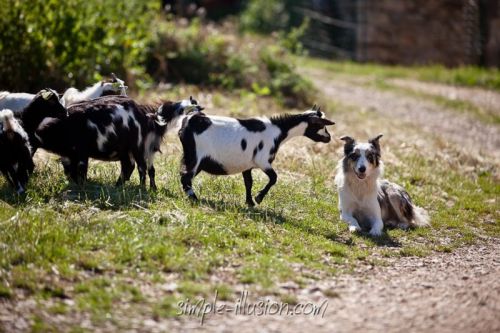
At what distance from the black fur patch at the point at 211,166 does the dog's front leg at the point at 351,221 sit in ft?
5.81

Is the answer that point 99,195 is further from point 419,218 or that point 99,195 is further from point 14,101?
point 419,218

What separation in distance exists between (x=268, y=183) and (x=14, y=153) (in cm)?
319

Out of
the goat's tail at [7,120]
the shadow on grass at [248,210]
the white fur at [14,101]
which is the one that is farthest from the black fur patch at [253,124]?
the white fur at [14,101]

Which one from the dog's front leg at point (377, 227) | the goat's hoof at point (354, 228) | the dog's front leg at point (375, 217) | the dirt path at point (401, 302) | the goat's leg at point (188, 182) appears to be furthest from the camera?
the dog's front leg at point (375, 217)

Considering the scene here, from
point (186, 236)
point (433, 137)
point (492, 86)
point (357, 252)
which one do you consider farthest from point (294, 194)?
point (492, 86)

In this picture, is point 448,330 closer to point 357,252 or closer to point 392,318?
point 392,318

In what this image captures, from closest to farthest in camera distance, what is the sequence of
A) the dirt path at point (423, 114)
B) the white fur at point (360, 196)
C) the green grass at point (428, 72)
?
the white fur at point (360, 196), the dirt path at point (423, 114), the green grass at point (428, 72)

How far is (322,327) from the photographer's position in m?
6.45

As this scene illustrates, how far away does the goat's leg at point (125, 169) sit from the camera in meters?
9.76

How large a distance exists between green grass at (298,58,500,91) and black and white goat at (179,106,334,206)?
14.8m

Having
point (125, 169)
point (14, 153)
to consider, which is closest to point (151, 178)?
point (125, 169)

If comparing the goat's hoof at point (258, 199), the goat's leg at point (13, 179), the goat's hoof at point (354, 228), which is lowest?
the goat's hoof at point (354, 228)

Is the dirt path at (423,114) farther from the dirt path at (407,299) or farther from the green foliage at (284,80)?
the dirt path at (407,299)

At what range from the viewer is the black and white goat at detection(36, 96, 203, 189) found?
30.4 ft
